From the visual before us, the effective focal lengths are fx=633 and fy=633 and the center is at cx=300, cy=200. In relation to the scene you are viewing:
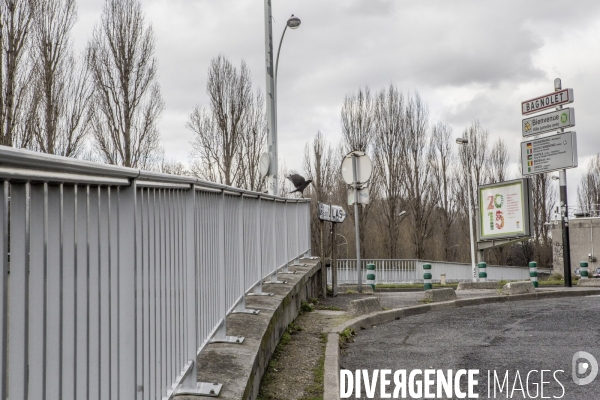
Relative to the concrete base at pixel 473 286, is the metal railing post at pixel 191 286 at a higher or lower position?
higher

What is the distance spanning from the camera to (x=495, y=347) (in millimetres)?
7078

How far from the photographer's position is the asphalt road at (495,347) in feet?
17.9


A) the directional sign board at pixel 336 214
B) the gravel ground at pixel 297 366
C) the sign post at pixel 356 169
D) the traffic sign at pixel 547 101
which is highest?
the traffic sign at pixel 547 101

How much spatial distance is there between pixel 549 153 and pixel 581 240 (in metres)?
29.6

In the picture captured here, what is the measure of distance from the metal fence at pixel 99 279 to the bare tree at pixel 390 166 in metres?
40.0

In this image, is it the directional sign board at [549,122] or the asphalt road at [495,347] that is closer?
the asphalt road at [495,347]

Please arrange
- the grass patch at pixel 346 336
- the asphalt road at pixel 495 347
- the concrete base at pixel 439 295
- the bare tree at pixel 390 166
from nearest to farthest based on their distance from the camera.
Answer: the asphalt road at pixel 495 347, the grass patch at pixel 346 336, the concrete base at pixel 439 295, the bare tree at pixel 390 166

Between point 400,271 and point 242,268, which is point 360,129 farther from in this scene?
point 242,268

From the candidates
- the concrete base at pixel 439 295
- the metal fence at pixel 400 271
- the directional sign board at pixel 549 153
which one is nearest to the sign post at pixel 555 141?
the directional sign board at pixel 549 153

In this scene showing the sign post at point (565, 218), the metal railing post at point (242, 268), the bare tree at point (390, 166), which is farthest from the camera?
the bare tree at point (390, 166)

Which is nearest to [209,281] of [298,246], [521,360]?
[521,360]

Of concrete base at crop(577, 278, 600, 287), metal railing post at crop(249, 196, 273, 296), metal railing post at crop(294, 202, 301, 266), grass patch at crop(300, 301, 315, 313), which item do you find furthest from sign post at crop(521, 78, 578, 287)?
metal railing post at crop(249, 196, 273, 296)

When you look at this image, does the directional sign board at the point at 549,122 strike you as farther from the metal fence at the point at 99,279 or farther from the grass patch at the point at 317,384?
the metal fence at the point at 99,279

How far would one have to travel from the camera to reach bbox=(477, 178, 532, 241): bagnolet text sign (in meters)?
23.8
